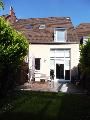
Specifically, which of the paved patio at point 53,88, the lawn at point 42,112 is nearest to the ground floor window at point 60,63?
the paved patio at point 53,88

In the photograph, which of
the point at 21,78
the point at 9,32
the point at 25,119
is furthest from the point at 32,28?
the point at 25,119

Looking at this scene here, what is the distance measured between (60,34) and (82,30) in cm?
518

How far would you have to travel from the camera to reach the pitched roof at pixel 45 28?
39594 mm

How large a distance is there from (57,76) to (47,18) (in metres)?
10.0

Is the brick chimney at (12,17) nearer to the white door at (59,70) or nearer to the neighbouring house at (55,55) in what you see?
the neighbouring house at (55,55)

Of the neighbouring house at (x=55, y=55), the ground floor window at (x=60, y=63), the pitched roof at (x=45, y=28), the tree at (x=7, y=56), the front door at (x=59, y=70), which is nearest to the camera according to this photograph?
the tree at (x=7, y=56)

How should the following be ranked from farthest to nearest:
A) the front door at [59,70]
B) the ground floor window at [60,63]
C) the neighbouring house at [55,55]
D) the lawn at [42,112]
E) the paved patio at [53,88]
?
the front door at [59,70] < the ground floor window at [60,63] < the neighbouring house at [55,55] < the paved patio at [53,88] < the lawn at [42,112]

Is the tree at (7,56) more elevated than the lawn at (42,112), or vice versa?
the tree at (7,56)

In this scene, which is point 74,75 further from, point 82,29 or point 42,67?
point 82,29

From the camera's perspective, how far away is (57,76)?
39344 mm

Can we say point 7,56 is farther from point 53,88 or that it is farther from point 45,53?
point 45,53

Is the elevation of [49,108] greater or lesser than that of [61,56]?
lesser

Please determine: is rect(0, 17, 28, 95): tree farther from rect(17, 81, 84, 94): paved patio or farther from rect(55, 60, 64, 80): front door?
rect(55, 60, 64, 80): front door

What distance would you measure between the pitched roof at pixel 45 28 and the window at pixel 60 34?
1.69ft
